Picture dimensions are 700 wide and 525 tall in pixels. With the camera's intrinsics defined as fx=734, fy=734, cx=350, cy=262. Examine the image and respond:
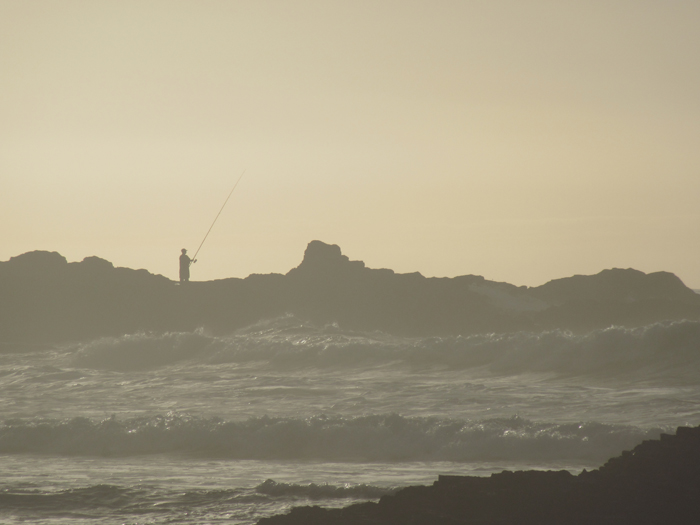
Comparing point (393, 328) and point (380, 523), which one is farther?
point (393, 328)

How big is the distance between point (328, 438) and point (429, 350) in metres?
7.75

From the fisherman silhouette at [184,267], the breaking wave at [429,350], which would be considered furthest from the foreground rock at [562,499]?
the fisherman silhouette at [184,267]

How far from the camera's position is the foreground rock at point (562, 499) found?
5676 mm

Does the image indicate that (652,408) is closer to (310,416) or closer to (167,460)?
(310,416)

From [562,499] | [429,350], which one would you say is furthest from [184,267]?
[562,499]

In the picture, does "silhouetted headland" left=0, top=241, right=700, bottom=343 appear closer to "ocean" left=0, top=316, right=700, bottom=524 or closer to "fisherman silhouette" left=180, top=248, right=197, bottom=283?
"fisherman silhouette" left=180, top=248, right=197, bottom=283

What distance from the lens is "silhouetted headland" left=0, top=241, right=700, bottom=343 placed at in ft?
83.5

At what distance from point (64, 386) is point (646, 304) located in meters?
19.1

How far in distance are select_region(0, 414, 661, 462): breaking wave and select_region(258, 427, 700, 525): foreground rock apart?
3.70 meters

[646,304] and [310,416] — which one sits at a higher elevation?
[646,304]

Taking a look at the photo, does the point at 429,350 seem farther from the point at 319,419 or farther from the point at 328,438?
the point at 328,438

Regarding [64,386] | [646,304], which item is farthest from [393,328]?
[64,386]

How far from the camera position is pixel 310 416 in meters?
12.0

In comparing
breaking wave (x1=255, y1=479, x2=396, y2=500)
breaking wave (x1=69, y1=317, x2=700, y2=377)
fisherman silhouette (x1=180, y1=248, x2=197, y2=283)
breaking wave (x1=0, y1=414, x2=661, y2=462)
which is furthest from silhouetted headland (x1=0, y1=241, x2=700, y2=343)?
breaking wave (x1=255, y1=479, x2=396, y2=500)
